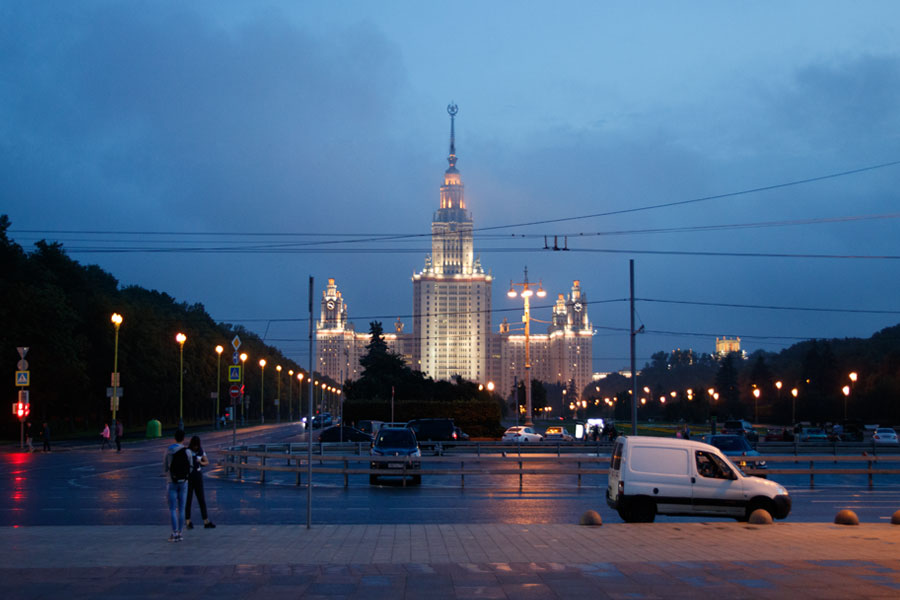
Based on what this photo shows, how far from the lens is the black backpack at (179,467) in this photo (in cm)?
1555

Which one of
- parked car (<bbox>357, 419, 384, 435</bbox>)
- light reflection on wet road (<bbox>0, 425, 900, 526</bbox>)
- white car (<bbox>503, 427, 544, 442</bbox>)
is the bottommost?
white car (<bbox>503, 427, 544, 442</bbox>)

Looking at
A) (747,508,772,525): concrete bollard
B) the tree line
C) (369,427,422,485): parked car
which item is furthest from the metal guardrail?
the tree line

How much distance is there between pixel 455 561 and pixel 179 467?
220 inches

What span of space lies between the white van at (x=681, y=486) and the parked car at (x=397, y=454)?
1100 centimetres

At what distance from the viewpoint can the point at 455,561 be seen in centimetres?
1338

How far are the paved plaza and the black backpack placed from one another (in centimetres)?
113

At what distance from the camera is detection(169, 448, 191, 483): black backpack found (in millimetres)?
15555

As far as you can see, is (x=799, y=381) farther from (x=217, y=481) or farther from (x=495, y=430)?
(x=217, y=481)

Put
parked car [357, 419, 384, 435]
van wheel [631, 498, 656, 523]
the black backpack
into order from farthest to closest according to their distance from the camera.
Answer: parked car [357, 419, 384, 435] < van wheel [631, 498, 656, 523] < the black backpack

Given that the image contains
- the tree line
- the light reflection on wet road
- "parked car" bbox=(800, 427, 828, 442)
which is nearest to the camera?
the light reflection on wet road

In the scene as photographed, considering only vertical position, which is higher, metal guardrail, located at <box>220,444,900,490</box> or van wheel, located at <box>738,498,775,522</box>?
van wheel, located at <box>738,498,775,522</box>

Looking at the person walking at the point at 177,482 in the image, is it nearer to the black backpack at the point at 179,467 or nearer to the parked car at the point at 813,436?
the black backpack at the point at 179,467

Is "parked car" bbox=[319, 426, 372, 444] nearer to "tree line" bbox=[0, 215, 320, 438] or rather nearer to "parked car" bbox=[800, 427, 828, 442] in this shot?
"tree line" bbox=[0, 215, 320, 438]

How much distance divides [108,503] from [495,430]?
153 ft
